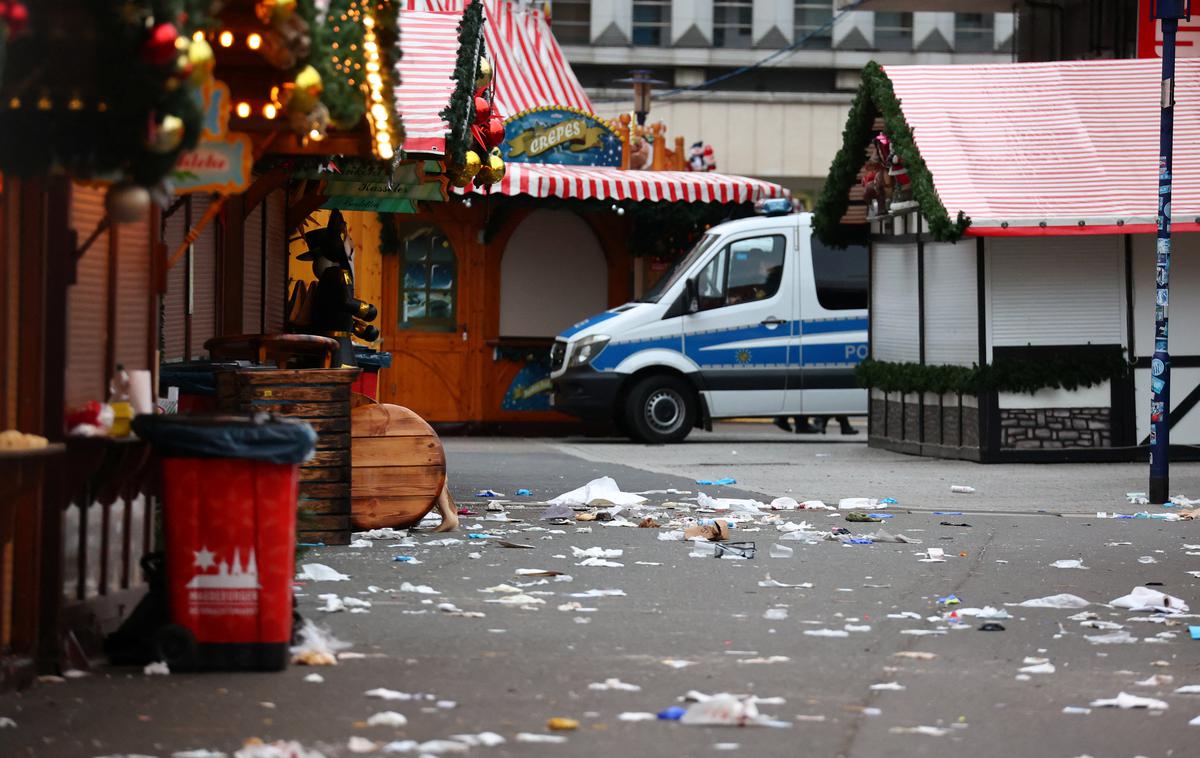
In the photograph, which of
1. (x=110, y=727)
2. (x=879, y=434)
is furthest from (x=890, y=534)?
(x=879, y=434)

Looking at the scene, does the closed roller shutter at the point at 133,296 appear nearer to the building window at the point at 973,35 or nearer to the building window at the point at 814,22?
the building window at the point at 814,22

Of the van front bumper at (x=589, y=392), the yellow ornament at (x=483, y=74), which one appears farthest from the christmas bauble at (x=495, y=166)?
the van front bumper at (x=589, y=392)

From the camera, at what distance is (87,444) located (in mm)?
6684

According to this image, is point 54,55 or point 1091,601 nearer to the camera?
point 54,55

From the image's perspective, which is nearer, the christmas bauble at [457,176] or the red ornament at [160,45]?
the red ornament at [160,45]

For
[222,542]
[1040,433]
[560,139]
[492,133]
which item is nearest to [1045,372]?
[1040,433]

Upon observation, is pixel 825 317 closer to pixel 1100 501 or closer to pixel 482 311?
pixel 482 311

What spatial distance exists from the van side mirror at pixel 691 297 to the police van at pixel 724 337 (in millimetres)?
11

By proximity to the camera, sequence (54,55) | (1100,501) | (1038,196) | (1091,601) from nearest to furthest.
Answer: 1. (54,55)
2. (1091,601)
3. (1100,501)
4. (1038,196)

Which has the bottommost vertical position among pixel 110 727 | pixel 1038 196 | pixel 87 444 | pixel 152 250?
pixel 110 727

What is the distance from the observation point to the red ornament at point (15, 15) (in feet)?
15.6

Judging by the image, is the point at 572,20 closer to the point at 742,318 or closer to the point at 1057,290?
the point at 742,318

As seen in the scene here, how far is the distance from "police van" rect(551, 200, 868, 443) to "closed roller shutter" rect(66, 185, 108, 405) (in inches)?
543

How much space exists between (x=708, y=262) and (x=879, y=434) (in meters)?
2.73
